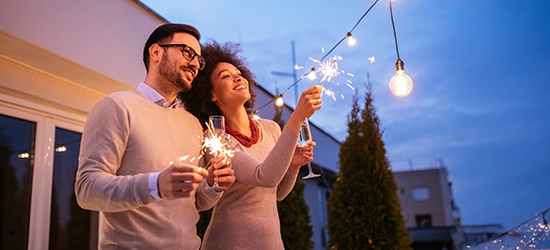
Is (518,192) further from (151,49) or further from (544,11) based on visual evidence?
(151,49)

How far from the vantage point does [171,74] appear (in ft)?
6.89

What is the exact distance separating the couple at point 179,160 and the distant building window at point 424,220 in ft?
68.1

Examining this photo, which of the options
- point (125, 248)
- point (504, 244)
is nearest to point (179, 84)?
point (125, 248)

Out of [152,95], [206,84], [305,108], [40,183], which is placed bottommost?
[40,183]

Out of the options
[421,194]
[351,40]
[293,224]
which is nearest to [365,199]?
[293,224]

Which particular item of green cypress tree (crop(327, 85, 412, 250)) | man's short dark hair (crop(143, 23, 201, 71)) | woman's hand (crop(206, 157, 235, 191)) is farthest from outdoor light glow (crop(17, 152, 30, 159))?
green cypress tree (crop(327, 85, 412, 250))

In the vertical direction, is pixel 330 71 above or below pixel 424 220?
above

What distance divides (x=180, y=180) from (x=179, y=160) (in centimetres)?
60

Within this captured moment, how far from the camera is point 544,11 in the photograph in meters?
17.1

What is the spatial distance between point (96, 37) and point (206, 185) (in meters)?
1.92

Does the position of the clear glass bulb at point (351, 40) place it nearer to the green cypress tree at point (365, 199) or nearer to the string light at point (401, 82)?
the string light at point (401, 82)

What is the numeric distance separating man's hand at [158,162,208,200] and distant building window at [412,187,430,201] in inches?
860

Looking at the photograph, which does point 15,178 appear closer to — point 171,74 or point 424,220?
point 171,74

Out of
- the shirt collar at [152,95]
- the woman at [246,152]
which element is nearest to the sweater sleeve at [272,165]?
the woman at [246,152]
